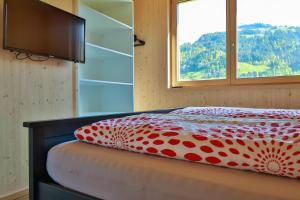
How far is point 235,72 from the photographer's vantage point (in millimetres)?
2779

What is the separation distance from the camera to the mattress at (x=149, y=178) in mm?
646

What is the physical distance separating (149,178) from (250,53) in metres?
2.36

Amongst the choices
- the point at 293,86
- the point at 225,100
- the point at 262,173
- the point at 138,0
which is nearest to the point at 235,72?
the point at 225,100

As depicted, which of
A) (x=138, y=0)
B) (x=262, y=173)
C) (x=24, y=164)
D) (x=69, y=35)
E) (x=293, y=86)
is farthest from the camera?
(x=138, y=0)

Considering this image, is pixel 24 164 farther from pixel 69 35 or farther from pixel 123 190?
pixel 123 190

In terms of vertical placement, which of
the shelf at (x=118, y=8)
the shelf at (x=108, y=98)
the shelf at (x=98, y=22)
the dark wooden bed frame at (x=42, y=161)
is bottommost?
the dark wooden bed frame at (x=42, y=161)

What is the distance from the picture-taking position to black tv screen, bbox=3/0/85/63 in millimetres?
1786

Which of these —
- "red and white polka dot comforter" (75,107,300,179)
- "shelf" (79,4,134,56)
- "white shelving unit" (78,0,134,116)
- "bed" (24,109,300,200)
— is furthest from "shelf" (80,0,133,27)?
"red and white polka dot comforter" (75,107,300,179)

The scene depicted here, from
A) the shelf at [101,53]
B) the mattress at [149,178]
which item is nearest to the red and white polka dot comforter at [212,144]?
the mattress at [149,178]

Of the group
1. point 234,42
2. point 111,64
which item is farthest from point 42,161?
point 234,42

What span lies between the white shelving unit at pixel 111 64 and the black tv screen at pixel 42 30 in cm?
62

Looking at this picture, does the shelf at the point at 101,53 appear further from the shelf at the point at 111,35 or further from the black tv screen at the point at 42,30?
the black tv screen at the point at 42,30

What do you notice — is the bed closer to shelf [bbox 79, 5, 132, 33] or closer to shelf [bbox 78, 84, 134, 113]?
shelf [bbox 79, 5, 132, 33]

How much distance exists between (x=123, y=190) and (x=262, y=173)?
0.44m
